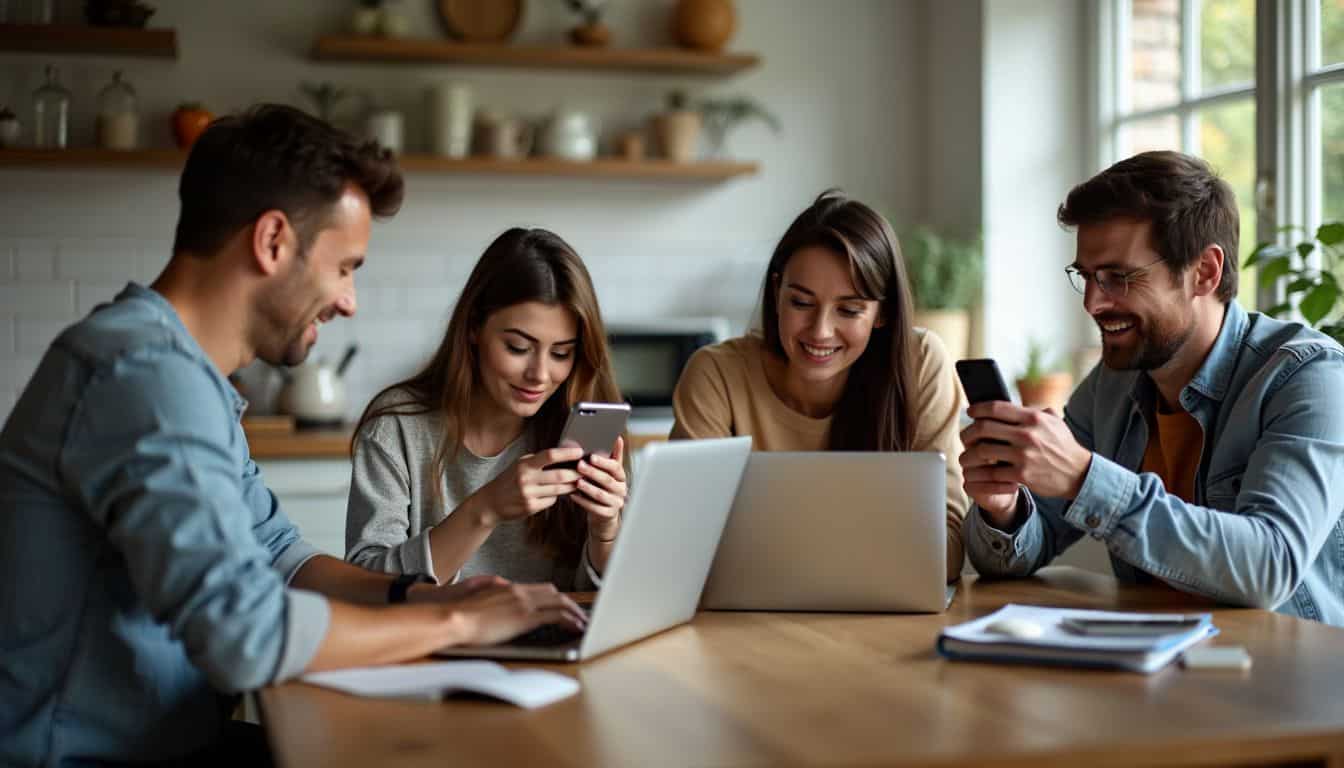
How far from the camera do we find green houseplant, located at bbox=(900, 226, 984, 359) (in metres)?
4.41

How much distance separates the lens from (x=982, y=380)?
6.00 ft

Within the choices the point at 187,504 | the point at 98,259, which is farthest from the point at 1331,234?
the point at 98,259

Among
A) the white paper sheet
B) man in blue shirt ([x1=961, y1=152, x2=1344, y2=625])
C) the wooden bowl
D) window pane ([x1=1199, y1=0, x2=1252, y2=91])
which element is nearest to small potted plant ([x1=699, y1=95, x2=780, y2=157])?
the wooden bowl

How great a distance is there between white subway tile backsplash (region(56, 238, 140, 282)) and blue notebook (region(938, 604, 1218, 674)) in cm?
341

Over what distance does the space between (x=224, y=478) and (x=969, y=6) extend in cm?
373

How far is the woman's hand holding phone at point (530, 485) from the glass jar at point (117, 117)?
2.73 m

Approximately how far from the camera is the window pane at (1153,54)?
4129 mm

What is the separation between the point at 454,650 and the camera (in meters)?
1.57

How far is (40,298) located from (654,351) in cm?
188

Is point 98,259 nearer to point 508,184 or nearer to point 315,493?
point 315,493

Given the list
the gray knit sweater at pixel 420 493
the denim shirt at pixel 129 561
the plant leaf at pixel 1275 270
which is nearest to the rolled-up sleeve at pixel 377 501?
the gray knit sweater at pixel 420 493

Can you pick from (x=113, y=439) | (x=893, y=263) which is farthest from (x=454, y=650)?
(x=893, y=263)

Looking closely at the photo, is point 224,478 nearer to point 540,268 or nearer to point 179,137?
point 540,268

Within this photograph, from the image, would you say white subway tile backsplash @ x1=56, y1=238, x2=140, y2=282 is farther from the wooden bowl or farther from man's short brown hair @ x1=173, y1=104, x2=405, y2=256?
man's short brown hair @ x1=173, y1=104, x2=405, y2=256
